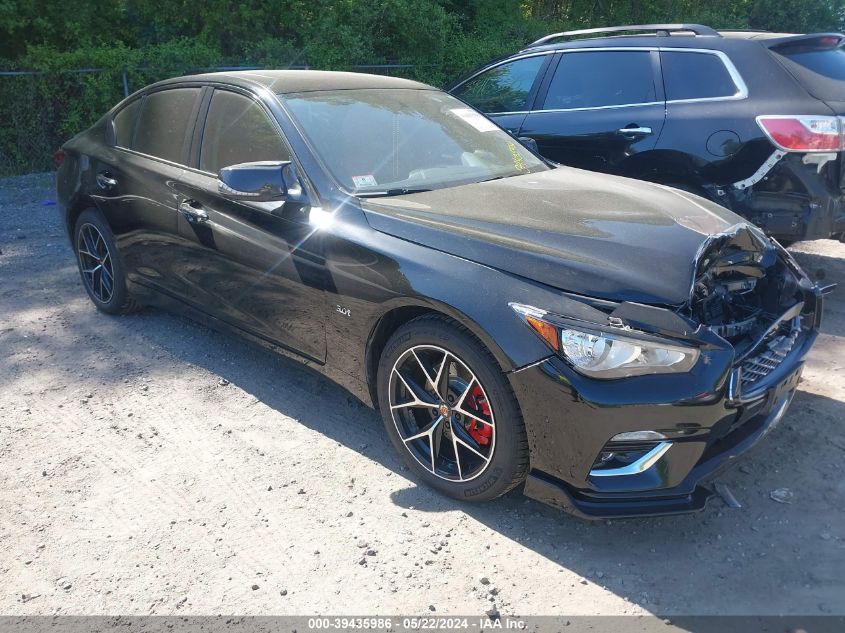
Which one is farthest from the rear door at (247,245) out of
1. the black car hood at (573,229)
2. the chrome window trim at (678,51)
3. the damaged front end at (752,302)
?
the chrome window trim at (678,51)

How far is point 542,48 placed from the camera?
6441mm

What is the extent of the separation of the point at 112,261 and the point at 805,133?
4557mm

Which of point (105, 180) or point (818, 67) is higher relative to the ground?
point (818, 67)

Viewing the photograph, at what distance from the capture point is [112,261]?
17.0 ft

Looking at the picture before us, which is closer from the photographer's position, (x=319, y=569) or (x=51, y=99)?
(x=319, y=569)

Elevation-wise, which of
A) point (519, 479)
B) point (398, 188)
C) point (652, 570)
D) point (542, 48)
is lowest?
point (652, 570)

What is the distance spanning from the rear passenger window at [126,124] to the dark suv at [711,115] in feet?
9.47

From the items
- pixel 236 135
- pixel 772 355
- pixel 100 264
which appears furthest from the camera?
pixel 100 264

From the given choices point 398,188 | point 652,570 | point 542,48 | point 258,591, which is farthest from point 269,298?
point 542,48

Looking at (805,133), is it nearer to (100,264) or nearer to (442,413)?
(442,413)

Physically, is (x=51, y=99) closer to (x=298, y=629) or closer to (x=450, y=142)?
(x=450, y=142)

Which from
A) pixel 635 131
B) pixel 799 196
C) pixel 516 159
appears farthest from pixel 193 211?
pixel 799 196

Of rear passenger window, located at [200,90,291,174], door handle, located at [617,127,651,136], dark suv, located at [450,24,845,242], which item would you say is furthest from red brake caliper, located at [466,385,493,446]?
door handle, located at [617,127,651,136]

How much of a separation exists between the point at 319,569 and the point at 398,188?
1785mm
